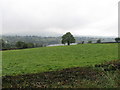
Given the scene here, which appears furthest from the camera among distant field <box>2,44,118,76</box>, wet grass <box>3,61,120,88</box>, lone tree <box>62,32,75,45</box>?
lone tree <box>62,32,75,45</box>

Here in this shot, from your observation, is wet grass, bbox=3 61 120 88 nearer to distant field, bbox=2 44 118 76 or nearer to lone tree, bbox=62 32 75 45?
distant field, bbox=2 44 118 76

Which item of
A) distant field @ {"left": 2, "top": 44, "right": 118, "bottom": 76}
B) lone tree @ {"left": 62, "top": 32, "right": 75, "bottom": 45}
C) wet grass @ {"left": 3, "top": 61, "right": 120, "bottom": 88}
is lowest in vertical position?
distant field @ {"left": 2, "top": 44, "right": 118, "bottom": 76}

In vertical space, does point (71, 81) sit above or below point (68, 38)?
below

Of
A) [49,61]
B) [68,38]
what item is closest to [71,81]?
[49,61]

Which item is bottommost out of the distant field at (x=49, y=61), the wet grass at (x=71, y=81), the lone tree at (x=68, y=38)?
the distant field at (x=49, y=61)

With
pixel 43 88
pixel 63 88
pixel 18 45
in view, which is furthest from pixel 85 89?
pixel 18 45

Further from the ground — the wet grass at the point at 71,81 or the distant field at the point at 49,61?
the wet grass at the point at 71,81

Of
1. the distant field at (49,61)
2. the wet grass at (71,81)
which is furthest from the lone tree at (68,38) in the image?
the wet grass at (71,81)

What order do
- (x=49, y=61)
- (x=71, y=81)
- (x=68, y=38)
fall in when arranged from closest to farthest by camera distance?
(x=71, y=81)
(x=49, y=61)
(x=68, y=38)

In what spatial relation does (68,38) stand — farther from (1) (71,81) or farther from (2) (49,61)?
(1) (71,81)

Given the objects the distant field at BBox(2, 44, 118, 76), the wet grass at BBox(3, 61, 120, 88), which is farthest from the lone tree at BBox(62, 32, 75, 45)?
the wet grass at BBox(3, 61, 120, 88)

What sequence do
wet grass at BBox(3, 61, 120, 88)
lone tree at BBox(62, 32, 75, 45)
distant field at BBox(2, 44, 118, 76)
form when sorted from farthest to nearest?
lone tree at BBox(62, 32, 75, 45) < distant field at BBox(2, 44, 118, 76) < wet grass at BBox(3, 61, 120, 88)

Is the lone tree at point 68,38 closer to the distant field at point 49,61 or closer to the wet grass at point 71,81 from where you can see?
the distant field at point 49,61

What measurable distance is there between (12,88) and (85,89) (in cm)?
324
